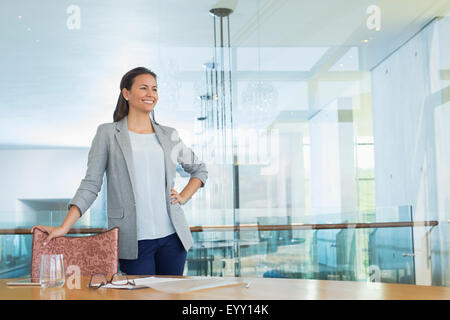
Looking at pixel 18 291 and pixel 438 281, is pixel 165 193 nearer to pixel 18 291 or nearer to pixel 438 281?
pixel 18 291

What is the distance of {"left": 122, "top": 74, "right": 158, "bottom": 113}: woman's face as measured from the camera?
7.89ft

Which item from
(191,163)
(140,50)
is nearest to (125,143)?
(191,163)

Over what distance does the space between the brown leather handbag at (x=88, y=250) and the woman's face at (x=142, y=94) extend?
63 centimetres

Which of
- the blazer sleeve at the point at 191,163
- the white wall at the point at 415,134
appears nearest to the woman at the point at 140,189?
the blazer sleeve at the point at 191,163

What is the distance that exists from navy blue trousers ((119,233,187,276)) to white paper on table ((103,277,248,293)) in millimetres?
628

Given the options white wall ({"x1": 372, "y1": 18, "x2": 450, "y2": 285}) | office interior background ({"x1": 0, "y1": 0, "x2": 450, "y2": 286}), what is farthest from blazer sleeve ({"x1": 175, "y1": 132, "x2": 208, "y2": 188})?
white wall ({"x1": 372, "y1": 18, "x2": 450, "y2": 285})

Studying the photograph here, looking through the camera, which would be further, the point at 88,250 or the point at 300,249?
the point at 300,249

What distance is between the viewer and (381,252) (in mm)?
4234

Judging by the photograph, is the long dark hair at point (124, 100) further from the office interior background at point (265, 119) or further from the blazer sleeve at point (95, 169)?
the office interior background at point (265, 119)

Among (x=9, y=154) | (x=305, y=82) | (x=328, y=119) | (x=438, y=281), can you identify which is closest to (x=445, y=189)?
(x=438, y=281)

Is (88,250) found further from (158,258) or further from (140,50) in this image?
(140,50)

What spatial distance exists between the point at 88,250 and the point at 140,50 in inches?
96.1

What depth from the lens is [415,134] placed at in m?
4.50

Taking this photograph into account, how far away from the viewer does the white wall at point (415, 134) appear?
441 cm
